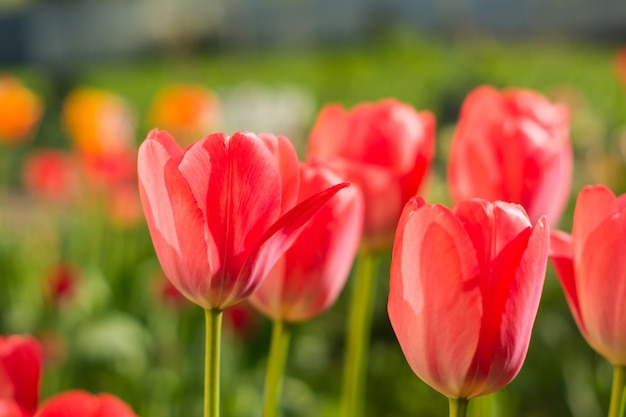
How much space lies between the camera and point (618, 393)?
0.41m

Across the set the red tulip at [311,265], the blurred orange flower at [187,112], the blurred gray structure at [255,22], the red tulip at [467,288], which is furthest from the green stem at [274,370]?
the blurred gray structure at [255,22]

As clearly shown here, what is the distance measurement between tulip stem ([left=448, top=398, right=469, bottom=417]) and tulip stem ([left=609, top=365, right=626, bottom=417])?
0.21 feet

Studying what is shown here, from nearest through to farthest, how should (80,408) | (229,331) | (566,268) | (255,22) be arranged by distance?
(80,408) < (566,268) < (229,331) < (255,22)

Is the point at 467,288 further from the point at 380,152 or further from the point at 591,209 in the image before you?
the point at 380,152

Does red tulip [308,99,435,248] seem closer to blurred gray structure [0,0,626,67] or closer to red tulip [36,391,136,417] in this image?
red tulip [36,391,136,417]

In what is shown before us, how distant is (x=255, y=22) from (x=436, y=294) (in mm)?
15443

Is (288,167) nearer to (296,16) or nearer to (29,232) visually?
(29,232)

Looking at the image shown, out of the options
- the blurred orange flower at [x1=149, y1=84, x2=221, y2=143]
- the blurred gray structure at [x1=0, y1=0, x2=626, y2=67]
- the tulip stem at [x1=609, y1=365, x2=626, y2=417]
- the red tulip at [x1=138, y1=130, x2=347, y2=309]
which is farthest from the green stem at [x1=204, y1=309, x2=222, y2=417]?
the blurred gray structure at [x1=0, y1=0, x2=626, y2=67]

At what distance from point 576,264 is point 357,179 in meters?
0.21

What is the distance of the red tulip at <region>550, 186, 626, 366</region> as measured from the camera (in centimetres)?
41

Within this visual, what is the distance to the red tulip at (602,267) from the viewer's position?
16.2 inches

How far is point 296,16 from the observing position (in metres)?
15.2

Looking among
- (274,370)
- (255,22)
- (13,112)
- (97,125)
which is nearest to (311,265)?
(274,370)

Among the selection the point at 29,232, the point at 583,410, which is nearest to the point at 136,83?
the point at 29,232
